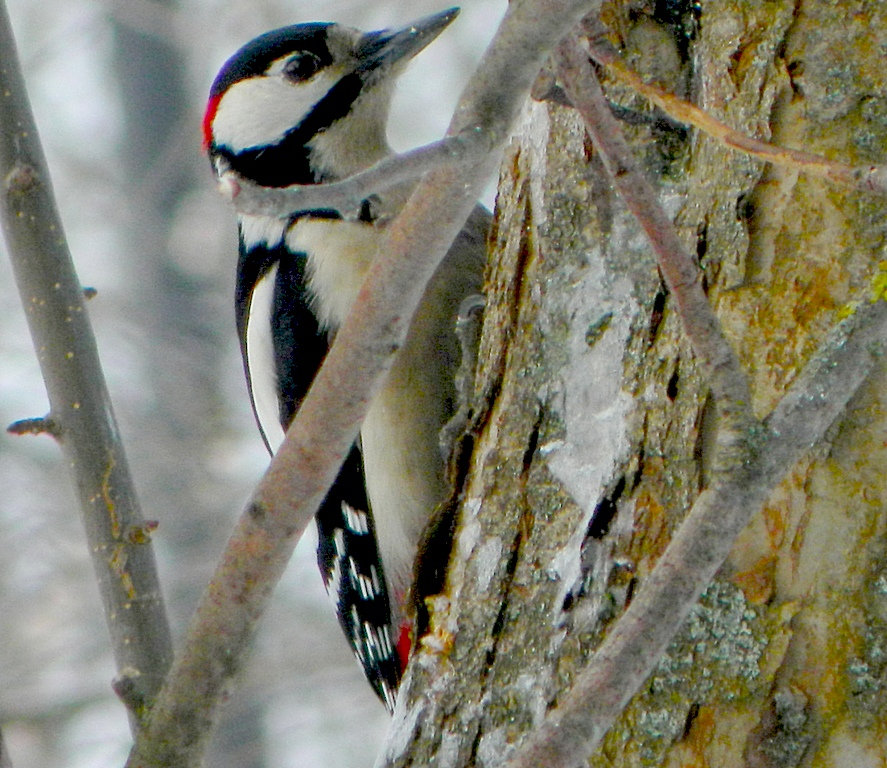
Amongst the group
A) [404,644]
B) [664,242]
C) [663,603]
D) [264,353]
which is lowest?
[663,603]

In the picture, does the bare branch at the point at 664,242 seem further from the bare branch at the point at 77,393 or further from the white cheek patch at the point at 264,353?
the white cheek patch at the point at 264,353

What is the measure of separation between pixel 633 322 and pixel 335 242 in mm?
855

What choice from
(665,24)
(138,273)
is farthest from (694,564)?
(138,273)

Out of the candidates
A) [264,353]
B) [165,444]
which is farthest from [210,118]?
A: [165,444]

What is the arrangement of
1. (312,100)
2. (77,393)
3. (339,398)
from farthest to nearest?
(312,100) < (77,393) < (339,398)

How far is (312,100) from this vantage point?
107 inches

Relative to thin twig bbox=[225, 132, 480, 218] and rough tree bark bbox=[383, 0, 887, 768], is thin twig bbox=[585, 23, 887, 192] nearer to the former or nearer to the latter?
rough tree bark bbox=[383, 0, 887, 768]

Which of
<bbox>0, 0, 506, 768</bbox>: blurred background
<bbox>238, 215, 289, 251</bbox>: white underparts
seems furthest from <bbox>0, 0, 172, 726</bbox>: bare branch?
<bbox>0, 0, 506, 768</bbox>: blurred background

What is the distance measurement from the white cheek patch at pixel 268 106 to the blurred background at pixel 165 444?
3.16 metres

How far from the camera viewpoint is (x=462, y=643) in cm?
173

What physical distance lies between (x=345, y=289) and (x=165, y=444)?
13.3 ft

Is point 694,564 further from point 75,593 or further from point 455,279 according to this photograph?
point 75,593

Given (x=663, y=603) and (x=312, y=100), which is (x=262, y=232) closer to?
(x=312, y=100)

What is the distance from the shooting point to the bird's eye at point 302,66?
2.75m
